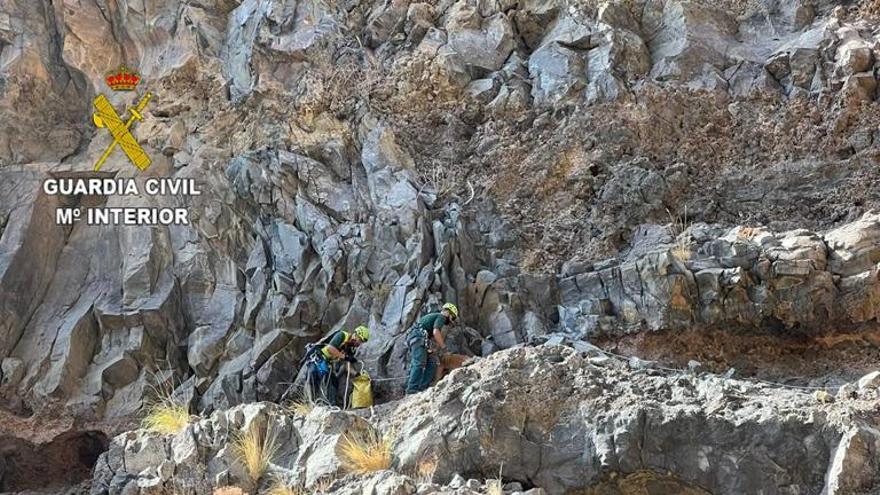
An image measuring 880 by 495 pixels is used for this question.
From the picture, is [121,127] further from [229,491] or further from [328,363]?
[229,491]

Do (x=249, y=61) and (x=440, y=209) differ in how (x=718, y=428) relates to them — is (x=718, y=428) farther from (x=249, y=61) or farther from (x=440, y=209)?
(x=249, y=61)

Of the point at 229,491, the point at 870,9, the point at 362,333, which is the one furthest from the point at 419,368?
the point at 870,9

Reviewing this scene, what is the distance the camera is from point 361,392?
10.2 m

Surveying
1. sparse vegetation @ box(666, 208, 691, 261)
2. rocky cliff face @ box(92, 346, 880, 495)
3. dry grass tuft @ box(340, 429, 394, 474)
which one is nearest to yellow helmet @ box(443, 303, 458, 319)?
rocky cliff face @ box(92, 346, 880, 495)

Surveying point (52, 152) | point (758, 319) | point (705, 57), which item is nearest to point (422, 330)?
point (758, 319)

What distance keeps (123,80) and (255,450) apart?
11581mm

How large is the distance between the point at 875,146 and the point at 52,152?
1493 cm

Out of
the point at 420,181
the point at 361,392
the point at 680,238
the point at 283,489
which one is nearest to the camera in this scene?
the point at 283,489

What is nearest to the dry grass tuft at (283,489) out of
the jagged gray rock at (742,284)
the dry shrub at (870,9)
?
the jagged gray rock at (742,284)

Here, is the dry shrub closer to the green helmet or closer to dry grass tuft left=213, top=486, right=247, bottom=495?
the green helmet

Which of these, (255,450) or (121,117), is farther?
(121,117)

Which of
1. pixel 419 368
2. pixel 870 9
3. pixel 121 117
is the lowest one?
pixel 419 368

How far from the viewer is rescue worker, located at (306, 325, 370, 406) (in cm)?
1030

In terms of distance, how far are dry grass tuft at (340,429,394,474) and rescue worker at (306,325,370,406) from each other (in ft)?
9.25
